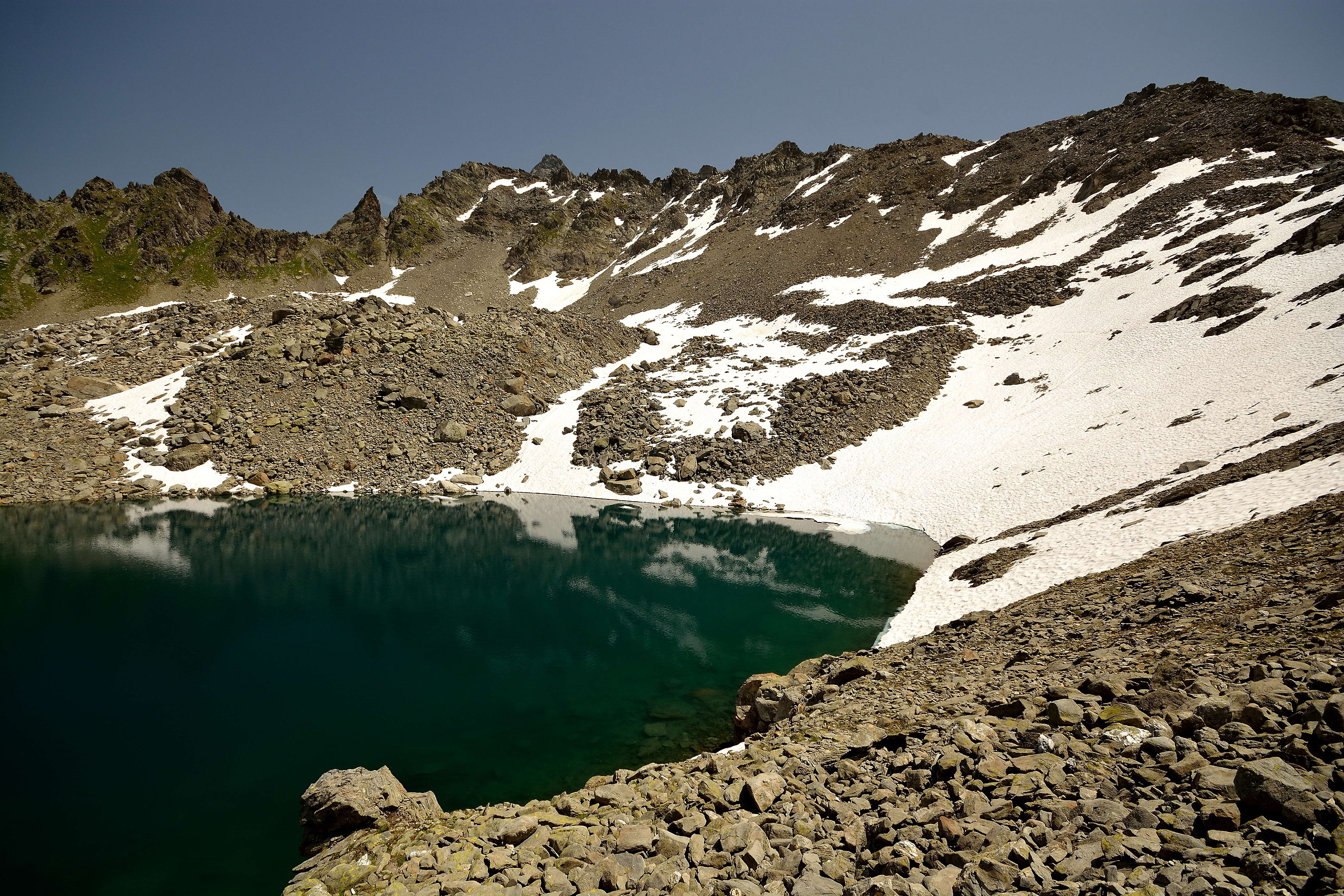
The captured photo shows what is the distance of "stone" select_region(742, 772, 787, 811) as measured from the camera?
24.9 ft

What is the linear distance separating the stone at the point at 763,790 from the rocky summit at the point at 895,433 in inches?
5.6

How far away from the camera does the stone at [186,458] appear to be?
44.1 meters

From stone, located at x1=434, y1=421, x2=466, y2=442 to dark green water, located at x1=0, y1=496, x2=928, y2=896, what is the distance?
A: 14689 mm

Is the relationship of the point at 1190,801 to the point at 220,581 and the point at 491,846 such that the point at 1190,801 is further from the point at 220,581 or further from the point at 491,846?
the point at 220,581

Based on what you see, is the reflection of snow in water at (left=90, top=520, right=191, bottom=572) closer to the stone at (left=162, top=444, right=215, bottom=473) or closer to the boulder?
the stone at (left=162, top=444, right=215, bottom=473)

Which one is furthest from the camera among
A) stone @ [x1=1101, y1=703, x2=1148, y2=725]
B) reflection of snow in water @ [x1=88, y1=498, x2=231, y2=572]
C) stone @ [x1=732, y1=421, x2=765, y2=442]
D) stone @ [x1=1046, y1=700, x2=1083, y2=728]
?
stone @ [x1=732, y1=421, x2=765, y2=442]

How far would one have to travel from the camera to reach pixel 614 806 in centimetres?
858

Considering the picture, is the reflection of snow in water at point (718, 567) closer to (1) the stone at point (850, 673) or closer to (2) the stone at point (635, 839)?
(1) the stone at point (850, 673)

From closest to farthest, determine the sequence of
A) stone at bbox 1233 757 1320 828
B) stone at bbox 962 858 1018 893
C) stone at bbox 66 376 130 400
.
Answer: stone at bbox 1233 757 1320 828, stone at bbox 962 858 1018 893, stone at bbox 66 376 130 400

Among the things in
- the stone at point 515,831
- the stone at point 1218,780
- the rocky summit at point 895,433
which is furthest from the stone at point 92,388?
→ the stone at point 1218,780

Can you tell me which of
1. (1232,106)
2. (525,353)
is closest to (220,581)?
(525,353)

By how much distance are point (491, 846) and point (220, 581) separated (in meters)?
24.8

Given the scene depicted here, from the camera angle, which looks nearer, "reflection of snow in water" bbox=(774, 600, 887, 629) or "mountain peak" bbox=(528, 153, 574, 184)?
"reflection of snow in water" bbox=(774, 600, 887, 629)

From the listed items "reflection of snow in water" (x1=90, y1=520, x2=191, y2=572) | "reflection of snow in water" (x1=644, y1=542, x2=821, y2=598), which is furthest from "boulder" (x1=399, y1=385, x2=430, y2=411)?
"reflection of snow in water" (x1=644, y1=542, x2=821, y2=598)
